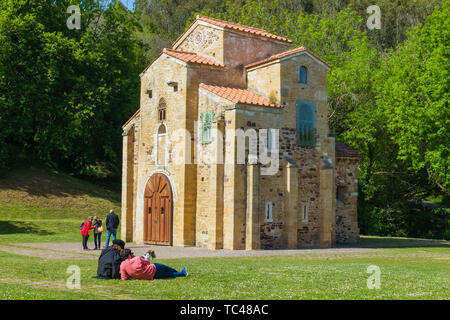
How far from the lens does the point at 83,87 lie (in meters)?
42.5

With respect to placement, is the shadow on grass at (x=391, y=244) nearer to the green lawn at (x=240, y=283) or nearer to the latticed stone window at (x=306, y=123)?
the latticed stone window at (x=306, y=123)

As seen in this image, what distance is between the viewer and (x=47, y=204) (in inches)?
1451

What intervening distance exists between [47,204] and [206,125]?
57.2ft

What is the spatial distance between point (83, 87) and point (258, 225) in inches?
980

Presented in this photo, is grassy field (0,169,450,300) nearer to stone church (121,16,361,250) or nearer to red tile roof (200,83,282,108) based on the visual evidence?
stone church (121,16,361,250)

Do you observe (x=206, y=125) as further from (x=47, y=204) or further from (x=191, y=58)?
(x=47, y=204)

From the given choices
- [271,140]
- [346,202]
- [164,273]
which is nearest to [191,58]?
[271,140]

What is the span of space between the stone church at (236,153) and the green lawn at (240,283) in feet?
23.2

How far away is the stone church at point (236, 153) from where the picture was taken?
23500mm

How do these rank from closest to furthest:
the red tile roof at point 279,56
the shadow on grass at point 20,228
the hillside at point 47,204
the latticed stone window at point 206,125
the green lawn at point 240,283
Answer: the green lawn at point 240,283
the latticed stone window at point 206,125
the red tile roof at point 279,56
the shadow on grass at point 20,228
the hillside at point 47,204

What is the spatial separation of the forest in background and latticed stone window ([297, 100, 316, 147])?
901 cm

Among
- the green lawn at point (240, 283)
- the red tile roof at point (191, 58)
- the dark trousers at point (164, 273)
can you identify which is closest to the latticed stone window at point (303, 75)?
the red tile roof at point (191, 58)

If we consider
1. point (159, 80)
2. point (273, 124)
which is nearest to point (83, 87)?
point (159, 80)

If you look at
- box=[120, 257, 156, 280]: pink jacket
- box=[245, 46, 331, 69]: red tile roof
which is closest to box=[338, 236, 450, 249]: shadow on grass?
box=[245, 46, 331, 69]: red tile roof
